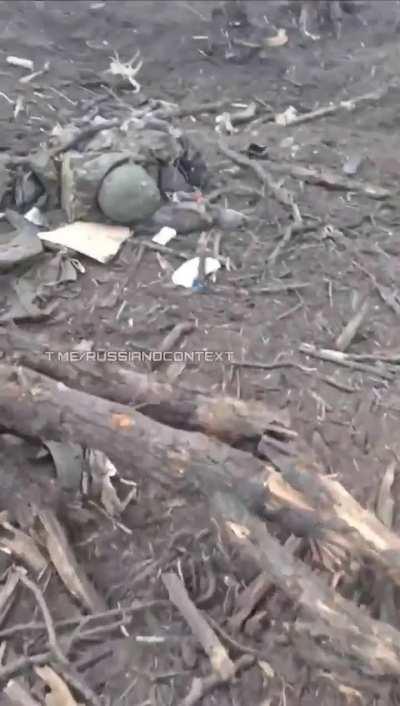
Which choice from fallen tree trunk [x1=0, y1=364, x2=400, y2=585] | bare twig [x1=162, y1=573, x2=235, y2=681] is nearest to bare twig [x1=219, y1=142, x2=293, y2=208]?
fallen tree trunk [x1=0, y1=364, x2=400, y2=585]

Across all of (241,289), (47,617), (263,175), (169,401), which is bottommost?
(47,617)

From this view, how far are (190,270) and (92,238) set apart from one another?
0.41 metres

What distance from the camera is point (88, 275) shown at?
3.39m

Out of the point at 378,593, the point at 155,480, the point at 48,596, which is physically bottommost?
the point at 48,596

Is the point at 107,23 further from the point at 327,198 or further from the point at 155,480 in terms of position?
the point at 155,480

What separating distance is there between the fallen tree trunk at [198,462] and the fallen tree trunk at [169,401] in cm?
10

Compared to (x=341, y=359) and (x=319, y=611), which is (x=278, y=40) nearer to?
(x=341, y=359)

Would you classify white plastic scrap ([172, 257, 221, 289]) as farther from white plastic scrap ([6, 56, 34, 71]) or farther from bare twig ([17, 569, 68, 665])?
white plastic scrap ([6, 56, 34, 71])

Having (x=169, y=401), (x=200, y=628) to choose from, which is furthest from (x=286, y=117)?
(x=200, y=628)

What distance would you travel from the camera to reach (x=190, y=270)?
340cm

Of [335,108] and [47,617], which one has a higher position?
[335,108]

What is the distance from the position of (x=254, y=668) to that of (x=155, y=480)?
0.47m

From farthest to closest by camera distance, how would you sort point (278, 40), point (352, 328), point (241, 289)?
point (278, 40), point (241, 289), point (352, 328)

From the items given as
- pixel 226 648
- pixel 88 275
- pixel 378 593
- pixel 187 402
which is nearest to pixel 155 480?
pixel 187 402
